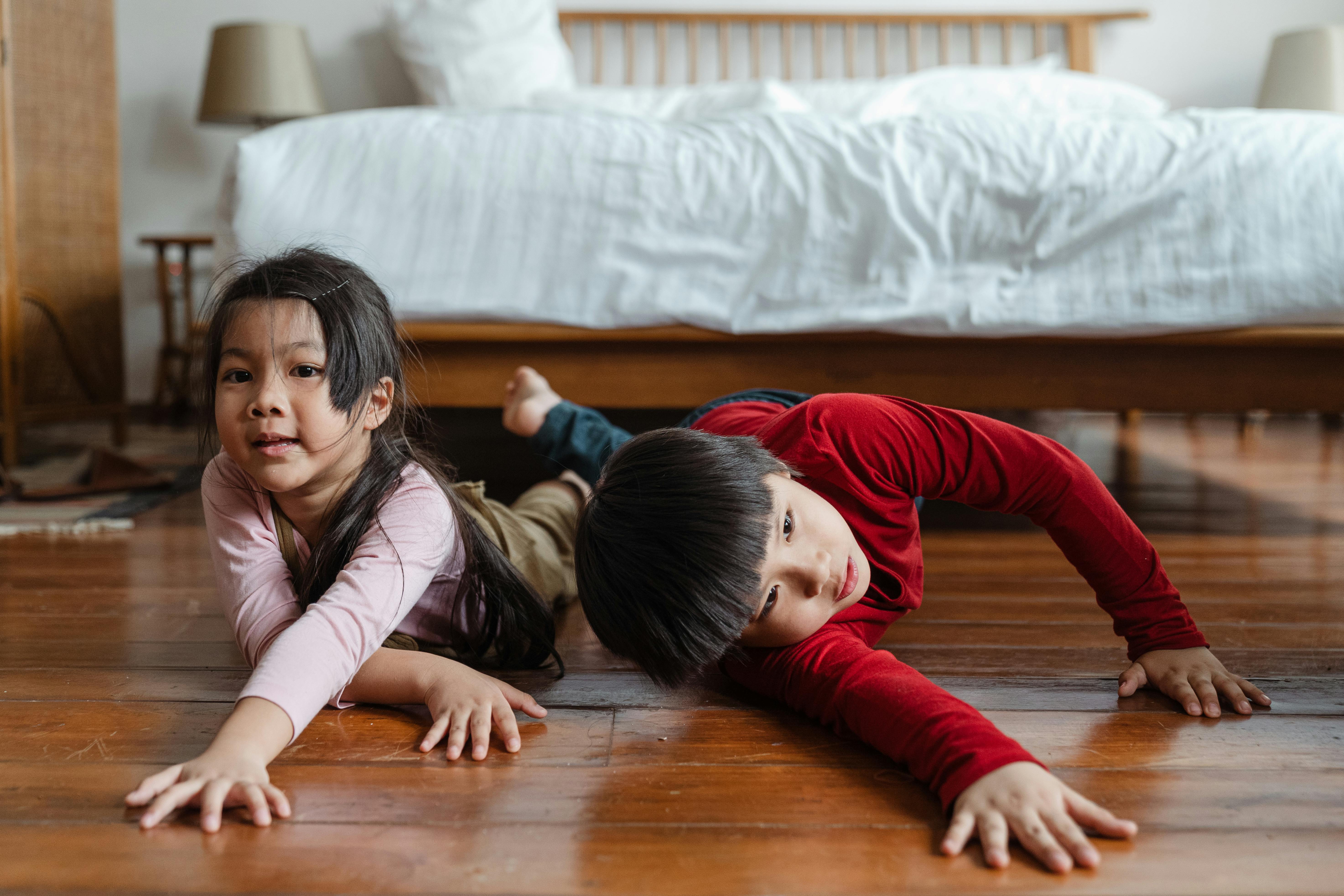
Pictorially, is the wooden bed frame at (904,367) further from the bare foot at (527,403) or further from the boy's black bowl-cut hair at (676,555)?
the boy's black bowl-cut hair at (676,555)

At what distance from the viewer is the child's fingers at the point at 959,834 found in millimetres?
552

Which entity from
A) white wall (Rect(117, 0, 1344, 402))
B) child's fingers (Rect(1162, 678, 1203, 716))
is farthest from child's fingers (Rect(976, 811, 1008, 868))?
white wall (Rect(117, 0, 1344, 402))

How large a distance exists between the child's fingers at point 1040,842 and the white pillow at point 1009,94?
1913mm

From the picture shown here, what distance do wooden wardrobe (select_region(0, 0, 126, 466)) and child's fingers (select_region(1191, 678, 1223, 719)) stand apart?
6.75 ft

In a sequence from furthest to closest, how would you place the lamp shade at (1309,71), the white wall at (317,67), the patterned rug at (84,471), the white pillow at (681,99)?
the white wall at (317,67)
the lamp shade at (1309,71)
the white pillow at (681,99)
the patterned rug at (84,471)

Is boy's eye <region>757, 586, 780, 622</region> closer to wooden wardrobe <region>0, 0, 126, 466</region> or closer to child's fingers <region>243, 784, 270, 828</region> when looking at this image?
child's fingers <region>243, 784, 270, 828</region>

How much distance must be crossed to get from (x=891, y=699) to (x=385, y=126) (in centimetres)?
121

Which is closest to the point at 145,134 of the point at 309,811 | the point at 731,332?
the point at 731,332

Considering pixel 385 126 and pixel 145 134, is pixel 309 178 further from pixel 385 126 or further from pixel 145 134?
pixel 145 134

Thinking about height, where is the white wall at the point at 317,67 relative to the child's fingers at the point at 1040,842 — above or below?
above

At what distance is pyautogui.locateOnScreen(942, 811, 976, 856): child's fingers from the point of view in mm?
552

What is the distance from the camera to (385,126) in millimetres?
1508

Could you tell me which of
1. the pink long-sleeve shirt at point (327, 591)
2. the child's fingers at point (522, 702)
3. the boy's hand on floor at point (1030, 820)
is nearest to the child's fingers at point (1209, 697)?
the boy's hand on floor at point (1030, 820)

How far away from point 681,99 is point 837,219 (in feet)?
3.95
